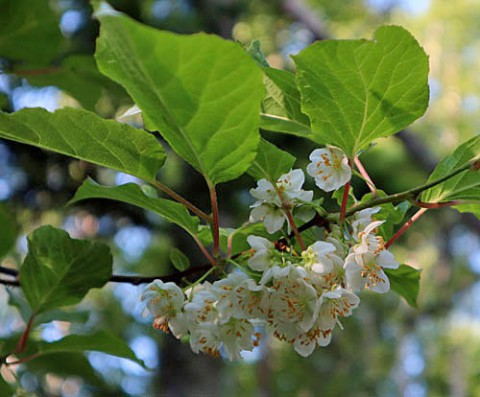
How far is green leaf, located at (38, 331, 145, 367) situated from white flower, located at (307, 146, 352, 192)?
33 cm

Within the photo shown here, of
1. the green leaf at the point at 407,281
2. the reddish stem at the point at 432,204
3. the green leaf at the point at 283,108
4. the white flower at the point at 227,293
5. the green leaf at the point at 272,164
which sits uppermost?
the green leaf at the point at 283,108

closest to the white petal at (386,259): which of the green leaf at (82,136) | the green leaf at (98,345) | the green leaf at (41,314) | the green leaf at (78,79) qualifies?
the green leaf at (82,136)

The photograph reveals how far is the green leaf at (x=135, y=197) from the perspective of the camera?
520 mm

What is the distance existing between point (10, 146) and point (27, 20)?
2242 mm

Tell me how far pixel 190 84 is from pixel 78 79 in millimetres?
741

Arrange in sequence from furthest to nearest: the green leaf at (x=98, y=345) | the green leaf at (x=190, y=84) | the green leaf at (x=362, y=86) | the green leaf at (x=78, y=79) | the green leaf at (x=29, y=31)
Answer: the green leaf at (x=78, y=79)
the green leaf at (x=29, y=31)
the green leaf at (x=98, y=345)
the green leaf at (x=362, y=86)
the green leaf at (x=190, y=84)

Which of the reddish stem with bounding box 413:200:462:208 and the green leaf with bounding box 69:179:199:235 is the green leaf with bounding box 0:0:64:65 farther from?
the reddish stem with bounding box 413:200:462:208

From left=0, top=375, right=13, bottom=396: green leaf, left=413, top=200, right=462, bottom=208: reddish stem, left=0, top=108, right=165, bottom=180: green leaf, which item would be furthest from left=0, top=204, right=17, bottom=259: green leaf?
left=413, top=200, right=462, bottom=208: reddish stem

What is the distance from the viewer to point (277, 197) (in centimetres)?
54

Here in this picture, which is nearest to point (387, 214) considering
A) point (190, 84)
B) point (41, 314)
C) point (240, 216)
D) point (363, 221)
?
point (363, 221)

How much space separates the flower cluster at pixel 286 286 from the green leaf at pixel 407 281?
116mm

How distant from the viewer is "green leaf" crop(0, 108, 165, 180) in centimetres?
47

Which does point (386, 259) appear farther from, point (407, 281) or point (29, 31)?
point (29, 31)

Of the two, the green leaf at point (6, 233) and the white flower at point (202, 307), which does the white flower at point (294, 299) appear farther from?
the green leaf at point (6, 233)
